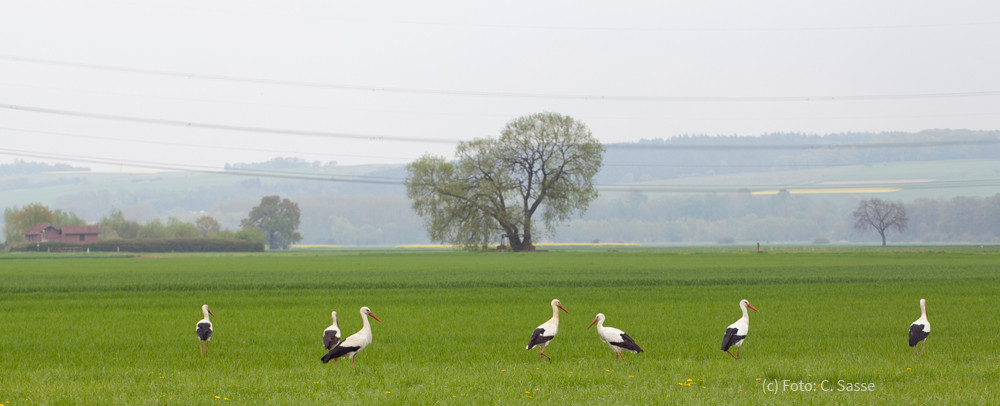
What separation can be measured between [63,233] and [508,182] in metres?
103

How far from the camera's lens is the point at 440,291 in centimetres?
3488

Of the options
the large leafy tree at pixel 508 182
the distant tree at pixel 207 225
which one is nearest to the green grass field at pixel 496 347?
the large leafy tree at pixel 508 182

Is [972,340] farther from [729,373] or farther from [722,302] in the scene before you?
[722,302]

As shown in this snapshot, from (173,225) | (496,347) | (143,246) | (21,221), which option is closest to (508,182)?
(143,246)

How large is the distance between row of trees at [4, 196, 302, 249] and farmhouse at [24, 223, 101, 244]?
2252 mm

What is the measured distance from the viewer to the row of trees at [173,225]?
160962 millimetres

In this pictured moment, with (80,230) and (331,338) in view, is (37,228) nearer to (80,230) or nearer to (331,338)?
(80,230)

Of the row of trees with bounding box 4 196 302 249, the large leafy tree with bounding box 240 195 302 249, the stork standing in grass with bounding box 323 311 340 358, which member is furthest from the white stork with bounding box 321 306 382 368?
the large leafy tree with bounding box 240 195 302 249

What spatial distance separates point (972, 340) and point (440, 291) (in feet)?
69.9

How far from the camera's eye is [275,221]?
7485 inches

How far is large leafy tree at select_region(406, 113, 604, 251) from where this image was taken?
325 feet

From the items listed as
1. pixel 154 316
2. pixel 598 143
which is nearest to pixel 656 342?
pixel 154 316

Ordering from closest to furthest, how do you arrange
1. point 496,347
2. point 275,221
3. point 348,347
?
point 348,347
point 496,347
point 275,221

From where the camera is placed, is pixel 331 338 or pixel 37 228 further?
pixel 37 228
